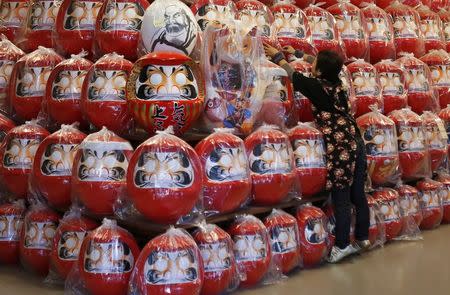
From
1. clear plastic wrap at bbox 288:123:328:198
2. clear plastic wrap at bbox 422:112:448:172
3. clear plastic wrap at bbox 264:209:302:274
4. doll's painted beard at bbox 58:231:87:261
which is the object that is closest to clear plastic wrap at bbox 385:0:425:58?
clear plastic wrap at bbox 422:112:448:172

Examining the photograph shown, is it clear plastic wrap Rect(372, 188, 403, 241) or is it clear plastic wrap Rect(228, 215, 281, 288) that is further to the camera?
clear plastic wrap Rect(372, 188, 403, 241)

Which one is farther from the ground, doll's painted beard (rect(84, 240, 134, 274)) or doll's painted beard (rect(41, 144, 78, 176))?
doll's painted beard (rect(41, 144, 78, 176))

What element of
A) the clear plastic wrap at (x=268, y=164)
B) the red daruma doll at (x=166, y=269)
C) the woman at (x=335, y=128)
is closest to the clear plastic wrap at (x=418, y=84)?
the woman at (x=335, y=128)

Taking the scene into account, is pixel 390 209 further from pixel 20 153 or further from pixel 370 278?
pixel 20 153

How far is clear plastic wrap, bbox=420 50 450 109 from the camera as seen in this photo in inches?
221

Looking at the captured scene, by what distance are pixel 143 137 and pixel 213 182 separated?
0.54m

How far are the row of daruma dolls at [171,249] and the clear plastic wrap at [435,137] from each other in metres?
0.74

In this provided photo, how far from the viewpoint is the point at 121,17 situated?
3.93 m

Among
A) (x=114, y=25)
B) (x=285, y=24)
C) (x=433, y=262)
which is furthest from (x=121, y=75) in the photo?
(x=433, y=262)

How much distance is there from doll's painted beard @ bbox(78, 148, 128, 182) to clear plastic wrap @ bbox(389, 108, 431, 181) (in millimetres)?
2287

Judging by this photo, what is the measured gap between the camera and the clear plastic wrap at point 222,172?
362 centimetres

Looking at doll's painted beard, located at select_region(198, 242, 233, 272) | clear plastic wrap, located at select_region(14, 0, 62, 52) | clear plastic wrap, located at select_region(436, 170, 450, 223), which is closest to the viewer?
doll's painted beard, located at select_region(198, 242, 233, 272)

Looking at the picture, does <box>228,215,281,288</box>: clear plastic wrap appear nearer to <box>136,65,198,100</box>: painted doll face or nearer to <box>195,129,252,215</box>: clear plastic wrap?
<box>195,129,252,215</box>: clear plastic wrap

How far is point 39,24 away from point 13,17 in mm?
408
